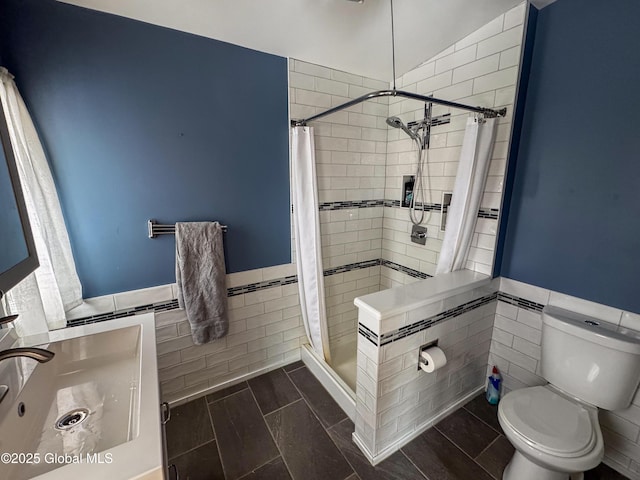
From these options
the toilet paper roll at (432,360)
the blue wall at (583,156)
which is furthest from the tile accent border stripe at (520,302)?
the toilet paper roll at (432,360)

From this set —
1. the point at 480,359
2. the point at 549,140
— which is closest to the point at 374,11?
the point at 549,140

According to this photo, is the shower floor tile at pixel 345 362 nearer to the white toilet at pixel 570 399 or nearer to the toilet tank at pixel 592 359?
the white toilet at pixel 570 399

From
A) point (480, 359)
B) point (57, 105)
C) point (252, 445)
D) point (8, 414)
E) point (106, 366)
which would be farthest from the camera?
point (480, 359)

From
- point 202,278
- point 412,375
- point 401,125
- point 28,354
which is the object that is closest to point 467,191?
point 401,125

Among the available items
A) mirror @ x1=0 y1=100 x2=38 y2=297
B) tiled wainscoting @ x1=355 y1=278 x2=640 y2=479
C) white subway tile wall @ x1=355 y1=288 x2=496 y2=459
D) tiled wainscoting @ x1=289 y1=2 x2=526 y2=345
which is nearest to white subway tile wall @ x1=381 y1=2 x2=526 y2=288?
tiled wainscoting @ x1=289 y1=2 x2=526 y2=345

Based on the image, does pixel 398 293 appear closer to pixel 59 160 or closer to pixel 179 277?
pixel 179 277

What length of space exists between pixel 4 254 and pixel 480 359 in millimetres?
2523

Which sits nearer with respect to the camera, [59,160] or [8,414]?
[8,414]

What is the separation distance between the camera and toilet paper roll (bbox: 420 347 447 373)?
4.89ft

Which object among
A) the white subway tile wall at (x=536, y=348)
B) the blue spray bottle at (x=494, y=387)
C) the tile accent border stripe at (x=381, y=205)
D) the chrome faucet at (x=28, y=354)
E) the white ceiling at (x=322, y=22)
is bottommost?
the blue spray bottle at (x=494, y=387)

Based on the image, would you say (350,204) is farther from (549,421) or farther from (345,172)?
(549,421)

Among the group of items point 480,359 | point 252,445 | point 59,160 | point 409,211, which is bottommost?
point 252,445

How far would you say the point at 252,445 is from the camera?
5.29 feet

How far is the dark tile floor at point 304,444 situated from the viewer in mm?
1468
